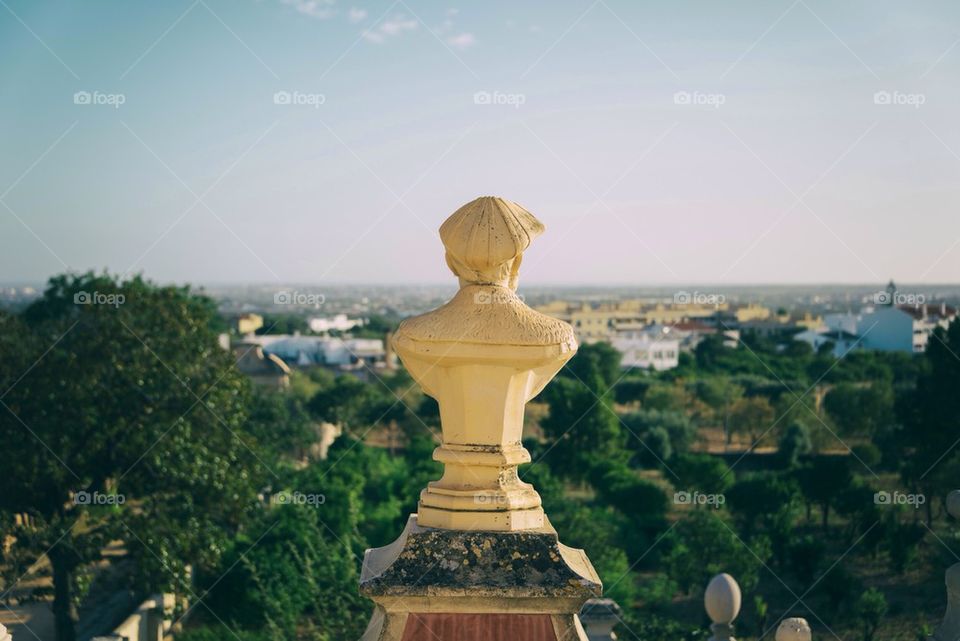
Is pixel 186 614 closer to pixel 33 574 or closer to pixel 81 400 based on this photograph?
pixel 33 574

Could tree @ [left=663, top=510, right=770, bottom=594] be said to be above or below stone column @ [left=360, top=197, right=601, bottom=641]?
below

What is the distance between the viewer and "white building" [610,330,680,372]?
69044mm

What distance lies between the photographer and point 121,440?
21.2 metres

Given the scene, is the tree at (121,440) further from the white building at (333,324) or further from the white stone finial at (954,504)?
the white building at (333,324)

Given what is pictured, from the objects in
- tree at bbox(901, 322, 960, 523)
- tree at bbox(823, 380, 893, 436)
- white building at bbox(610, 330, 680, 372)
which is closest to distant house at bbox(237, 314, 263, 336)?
white building at bbox(610, 330, 680, 372)

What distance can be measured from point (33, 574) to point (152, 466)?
2850mm

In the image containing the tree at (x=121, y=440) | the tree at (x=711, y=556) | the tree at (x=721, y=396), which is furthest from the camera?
the tree at (x=721, y=396)

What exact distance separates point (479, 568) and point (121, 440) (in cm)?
1777

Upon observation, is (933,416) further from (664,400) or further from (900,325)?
(900,325)

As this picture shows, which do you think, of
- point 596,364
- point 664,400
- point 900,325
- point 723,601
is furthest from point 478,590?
point 900,325

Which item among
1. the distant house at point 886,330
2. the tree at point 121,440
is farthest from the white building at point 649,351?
the tree at point 121,440

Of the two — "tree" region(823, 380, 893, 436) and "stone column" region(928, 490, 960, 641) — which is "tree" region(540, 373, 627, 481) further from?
"stone column" region(928, 490, 960, 641)

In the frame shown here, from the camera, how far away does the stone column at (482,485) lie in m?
4.60

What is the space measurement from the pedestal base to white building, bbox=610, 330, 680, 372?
61.1 meters
